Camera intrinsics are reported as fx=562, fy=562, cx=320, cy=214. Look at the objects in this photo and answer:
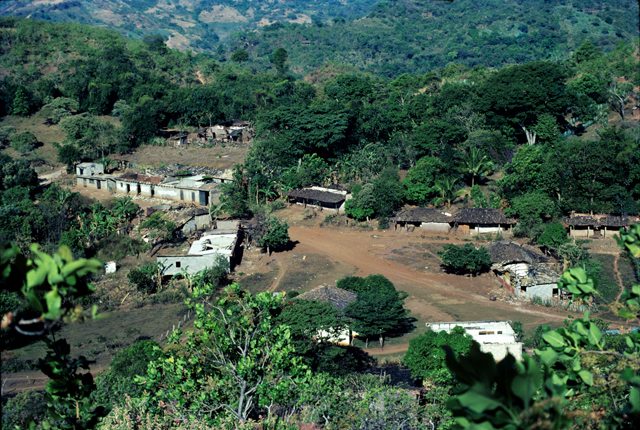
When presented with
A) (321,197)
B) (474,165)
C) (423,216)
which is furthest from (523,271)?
(321,197)

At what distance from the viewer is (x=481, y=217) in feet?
107

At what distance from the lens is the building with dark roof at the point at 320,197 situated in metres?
36.7

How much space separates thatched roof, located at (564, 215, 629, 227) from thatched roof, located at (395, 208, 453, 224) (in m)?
6.66

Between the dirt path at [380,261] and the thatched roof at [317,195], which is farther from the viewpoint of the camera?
the thatched roof at [317,195]

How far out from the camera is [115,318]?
989 inches

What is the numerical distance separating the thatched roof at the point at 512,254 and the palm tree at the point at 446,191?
6686 millimetres

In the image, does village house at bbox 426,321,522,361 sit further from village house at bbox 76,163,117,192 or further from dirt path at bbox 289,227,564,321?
village house at bbox 76,163,117,192

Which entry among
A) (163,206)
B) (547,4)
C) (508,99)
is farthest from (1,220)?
(547,4)

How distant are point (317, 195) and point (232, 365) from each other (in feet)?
96.2

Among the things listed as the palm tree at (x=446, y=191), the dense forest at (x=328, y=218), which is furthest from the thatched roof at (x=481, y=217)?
the palm tree at (x=446, y=191)

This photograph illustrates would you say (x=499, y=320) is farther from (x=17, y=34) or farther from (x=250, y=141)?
(x=17, y=34)

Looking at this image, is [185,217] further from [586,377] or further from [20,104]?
[586,377]

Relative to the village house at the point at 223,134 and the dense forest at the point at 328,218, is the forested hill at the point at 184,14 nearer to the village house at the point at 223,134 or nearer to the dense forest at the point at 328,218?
the dense forest at the point at 328,218

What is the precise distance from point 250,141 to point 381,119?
12673 mm
